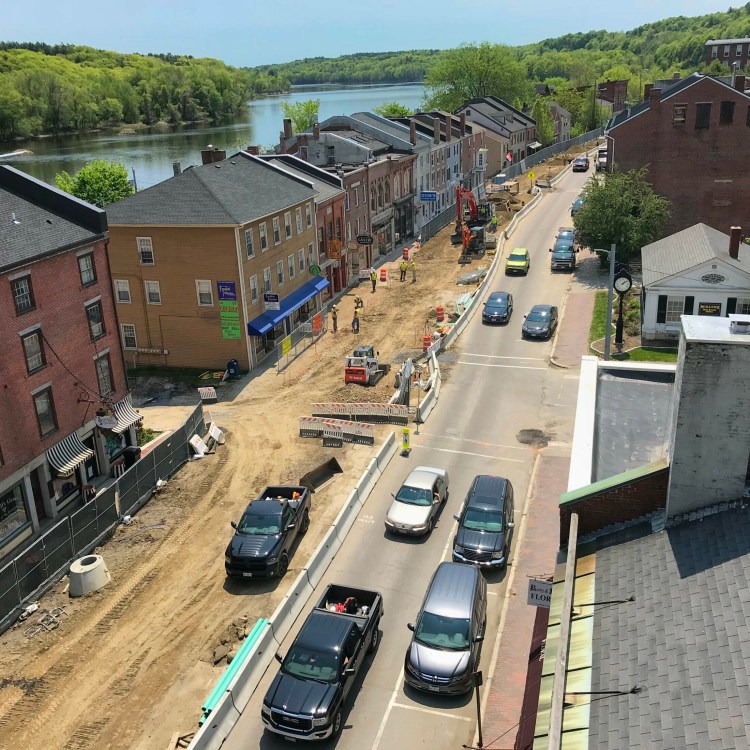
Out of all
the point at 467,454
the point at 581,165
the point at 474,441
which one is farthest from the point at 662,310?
the point at 581,165

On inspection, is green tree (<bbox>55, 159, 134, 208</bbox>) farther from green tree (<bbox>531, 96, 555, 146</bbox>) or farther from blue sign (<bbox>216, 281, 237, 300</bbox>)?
Answer: green tree (<bbox>531, 96, 555, 146</bbox>)

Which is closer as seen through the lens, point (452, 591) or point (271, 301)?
point (452, 591)

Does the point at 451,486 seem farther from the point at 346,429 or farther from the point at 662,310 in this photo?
the point at 662,310

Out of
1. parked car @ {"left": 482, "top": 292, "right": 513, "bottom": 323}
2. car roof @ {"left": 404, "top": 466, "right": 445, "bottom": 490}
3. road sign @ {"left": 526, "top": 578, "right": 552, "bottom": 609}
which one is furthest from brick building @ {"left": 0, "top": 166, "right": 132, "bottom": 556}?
parked car @ {"left": 482, "top": 292, "right": 513, "bottom": 323}

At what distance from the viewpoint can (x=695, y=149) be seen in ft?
197

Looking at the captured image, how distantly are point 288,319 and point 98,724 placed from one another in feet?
115

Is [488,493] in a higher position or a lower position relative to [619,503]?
lower

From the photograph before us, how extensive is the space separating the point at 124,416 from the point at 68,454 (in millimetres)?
4020

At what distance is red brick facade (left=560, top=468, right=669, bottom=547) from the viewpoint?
13.2m

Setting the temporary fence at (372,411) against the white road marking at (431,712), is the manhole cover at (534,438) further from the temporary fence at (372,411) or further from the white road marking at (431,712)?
the white road marking at (431,712)

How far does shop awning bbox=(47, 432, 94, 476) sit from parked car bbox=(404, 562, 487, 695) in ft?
52.6

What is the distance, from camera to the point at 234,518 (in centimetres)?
2839

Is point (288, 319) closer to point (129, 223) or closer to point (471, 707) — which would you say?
point (129, 223)

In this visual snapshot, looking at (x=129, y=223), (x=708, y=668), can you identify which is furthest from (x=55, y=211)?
(x=708, y=668)
